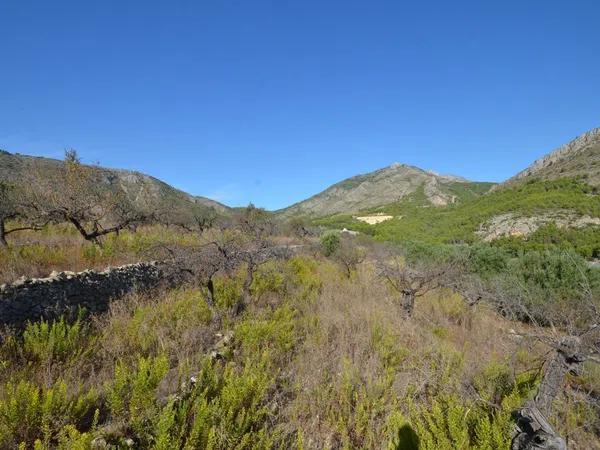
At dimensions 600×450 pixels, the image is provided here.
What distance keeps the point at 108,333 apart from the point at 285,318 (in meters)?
3.31

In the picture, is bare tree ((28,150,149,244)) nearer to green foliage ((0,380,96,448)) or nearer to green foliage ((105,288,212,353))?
green foliage ((105,288,212,353))

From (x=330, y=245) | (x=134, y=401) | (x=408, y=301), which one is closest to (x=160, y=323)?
(x=134, y=401)

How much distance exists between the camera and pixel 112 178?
61.9 m

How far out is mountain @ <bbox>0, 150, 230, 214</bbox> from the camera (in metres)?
16.2

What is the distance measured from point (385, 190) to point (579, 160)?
8856 centimetres

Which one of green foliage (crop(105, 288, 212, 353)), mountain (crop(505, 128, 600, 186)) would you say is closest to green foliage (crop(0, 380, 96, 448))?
green foliage (crop(105, 288, 212, 353))

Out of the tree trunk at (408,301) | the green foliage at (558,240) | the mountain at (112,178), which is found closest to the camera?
the tree trunk at (408,301)

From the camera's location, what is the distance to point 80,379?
372 cm

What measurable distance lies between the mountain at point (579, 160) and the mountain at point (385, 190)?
129ft

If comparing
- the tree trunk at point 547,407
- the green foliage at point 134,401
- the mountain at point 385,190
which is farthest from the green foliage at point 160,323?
the mountain at point 385,190

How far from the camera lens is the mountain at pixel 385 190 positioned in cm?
10582

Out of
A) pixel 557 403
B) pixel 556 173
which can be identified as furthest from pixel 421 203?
pixel 557 403

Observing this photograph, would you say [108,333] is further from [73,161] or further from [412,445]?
[73,161]

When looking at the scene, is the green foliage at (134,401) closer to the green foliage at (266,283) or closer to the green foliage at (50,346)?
the green foliage at (50,346)
